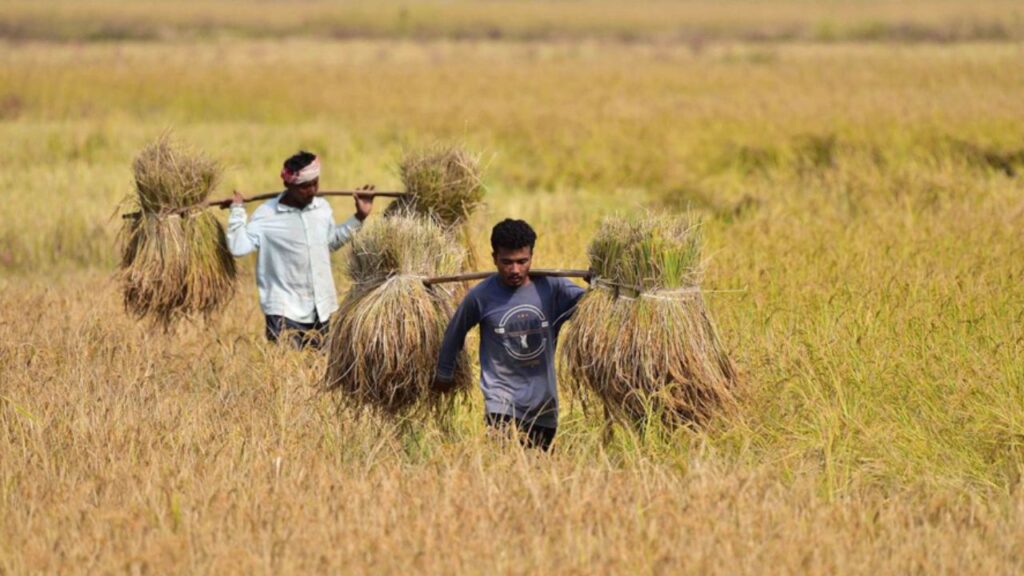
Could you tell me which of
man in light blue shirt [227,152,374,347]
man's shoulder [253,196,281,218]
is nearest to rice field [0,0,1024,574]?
man in light blue shirt [227,152,374,347]

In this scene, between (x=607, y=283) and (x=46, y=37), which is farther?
(x=46, y=37)

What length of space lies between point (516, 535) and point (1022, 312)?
3.10 m

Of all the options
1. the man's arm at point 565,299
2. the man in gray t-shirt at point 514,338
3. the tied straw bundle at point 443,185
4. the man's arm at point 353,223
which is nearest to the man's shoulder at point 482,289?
the man in gray t-shirt at point 514,338

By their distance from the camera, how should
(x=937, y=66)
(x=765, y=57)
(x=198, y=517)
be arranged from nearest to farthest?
(x=198, y=517) < (x=937, y=66) < (x=765, y=57)

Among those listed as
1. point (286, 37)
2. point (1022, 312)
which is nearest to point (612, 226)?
point (1022, 312)

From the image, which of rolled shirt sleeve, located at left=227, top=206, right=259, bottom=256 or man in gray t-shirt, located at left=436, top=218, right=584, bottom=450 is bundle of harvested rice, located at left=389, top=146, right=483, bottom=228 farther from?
man in gray t-shirt, located at left=436, top=218, right=584, bottom=450

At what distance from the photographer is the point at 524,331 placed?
5.36 meters

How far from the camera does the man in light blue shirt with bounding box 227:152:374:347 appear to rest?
7.16m

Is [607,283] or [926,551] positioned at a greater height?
[607,283]

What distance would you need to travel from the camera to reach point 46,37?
53.4 meters

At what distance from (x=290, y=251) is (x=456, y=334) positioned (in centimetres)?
198

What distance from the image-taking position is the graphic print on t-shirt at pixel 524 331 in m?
5.34

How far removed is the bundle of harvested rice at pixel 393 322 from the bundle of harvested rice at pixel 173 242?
71.3 inches

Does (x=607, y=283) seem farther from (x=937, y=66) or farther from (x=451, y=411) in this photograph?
(x=937, y=66)
